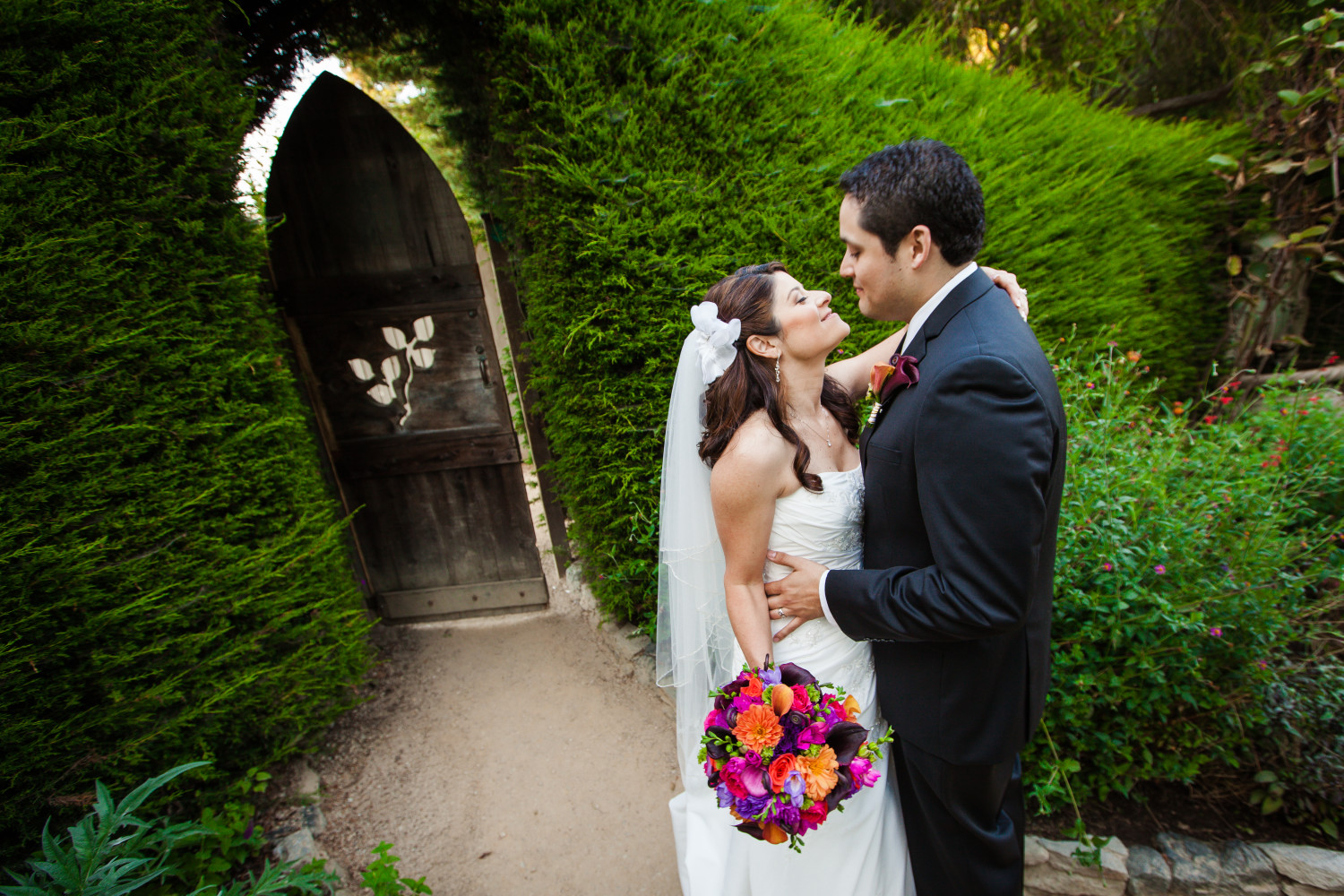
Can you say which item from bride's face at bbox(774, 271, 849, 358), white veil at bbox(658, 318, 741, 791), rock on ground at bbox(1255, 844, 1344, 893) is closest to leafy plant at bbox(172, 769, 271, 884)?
white veil at bbox(658, 318, 741, 791)

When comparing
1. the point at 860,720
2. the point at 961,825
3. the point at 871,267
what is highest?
the point at 871,267

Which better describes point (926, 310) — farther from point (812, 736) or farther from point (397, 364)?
point (397, 364)

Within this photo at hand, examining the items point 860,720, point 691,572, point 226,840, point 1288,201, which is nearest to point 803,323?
point 691,572

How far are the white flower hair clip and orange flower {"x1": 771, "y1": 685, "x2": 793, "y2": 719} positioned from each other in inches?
35.9

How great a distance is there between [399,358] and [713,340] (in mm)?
2932

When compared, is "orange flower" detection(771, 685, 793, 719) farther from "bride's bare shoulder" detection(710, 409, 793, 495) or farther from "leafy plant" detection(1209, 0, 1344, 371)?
"leafy plant" detection(1209, 0, 1344, 371)

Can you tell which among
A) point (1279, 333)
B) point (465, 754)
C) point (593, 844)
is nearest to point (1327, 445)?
point (1279, 333)

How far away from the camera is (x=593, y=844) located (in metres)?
2.69

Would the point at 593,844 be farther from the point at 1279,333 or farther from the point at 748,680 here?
the point at 1279,333

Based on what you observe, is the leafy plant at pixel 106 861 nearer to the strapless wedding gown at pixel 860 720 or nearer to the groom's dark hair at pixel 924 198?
the strapless wedding gown at pixel 860 720

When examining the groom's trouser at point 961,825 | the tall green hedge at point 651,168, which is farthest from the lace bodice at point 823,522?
the tall green hedge at point 651,168

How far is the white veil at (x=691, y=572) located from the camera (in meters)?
1.96

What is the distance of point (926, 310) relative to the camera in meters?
1.55

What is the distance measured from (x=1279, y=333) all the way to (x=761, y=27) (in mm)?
5256
